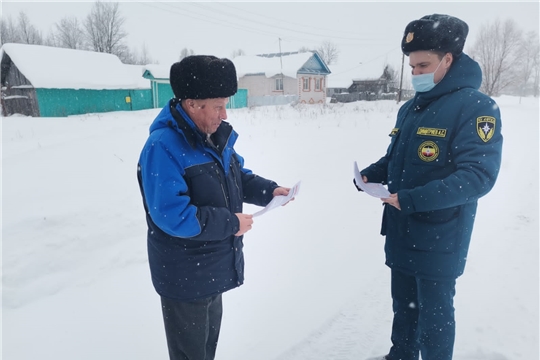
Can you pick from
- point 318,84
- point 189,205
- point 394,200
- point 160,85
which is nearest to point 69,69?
point 160,85

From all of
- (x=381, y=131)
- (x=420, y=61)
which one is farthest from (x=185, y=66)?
(x=381, y=131)

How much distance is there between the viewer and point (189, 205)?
1.69 meters

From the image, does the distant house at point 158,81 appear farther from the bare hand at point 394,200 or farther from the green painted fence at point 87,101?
the bare hand at point 394,200

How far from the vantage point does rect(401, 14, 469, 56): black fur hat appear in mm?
1962

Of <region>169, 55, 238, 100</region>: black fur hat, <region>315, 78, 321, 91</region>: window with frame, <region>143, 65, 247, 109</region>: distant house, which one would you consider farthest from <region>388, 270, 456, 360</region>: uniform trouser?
<region>315, 78, 321, 91</region>: window with frame

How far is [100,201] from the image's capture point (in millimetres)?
4629

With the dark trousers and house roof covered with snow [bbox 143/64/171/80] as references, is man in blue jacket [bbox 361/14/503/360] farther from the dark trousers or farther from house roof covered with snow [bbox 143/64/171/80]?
house roof covered with snow [bbox 143/64/171/80]

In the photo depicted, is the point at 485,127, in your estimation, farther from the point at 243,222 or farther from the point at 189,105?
the point at 189,105

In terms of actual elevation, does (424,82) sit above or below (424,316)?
above

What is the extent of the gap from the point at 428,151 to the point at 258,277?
2240 millimetres

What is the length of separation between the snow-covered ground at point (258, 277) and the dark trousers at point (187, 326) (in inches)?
27.9

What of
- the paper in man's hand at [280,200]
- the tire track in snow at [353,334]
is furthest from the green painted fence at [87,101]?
the paper in man's hand at [280,200]

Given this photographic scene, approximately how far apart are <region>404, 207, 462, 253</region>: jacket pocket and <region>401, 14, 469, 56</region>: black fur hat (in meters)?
0.90

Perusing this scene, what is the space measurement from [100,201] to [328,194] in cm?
344
